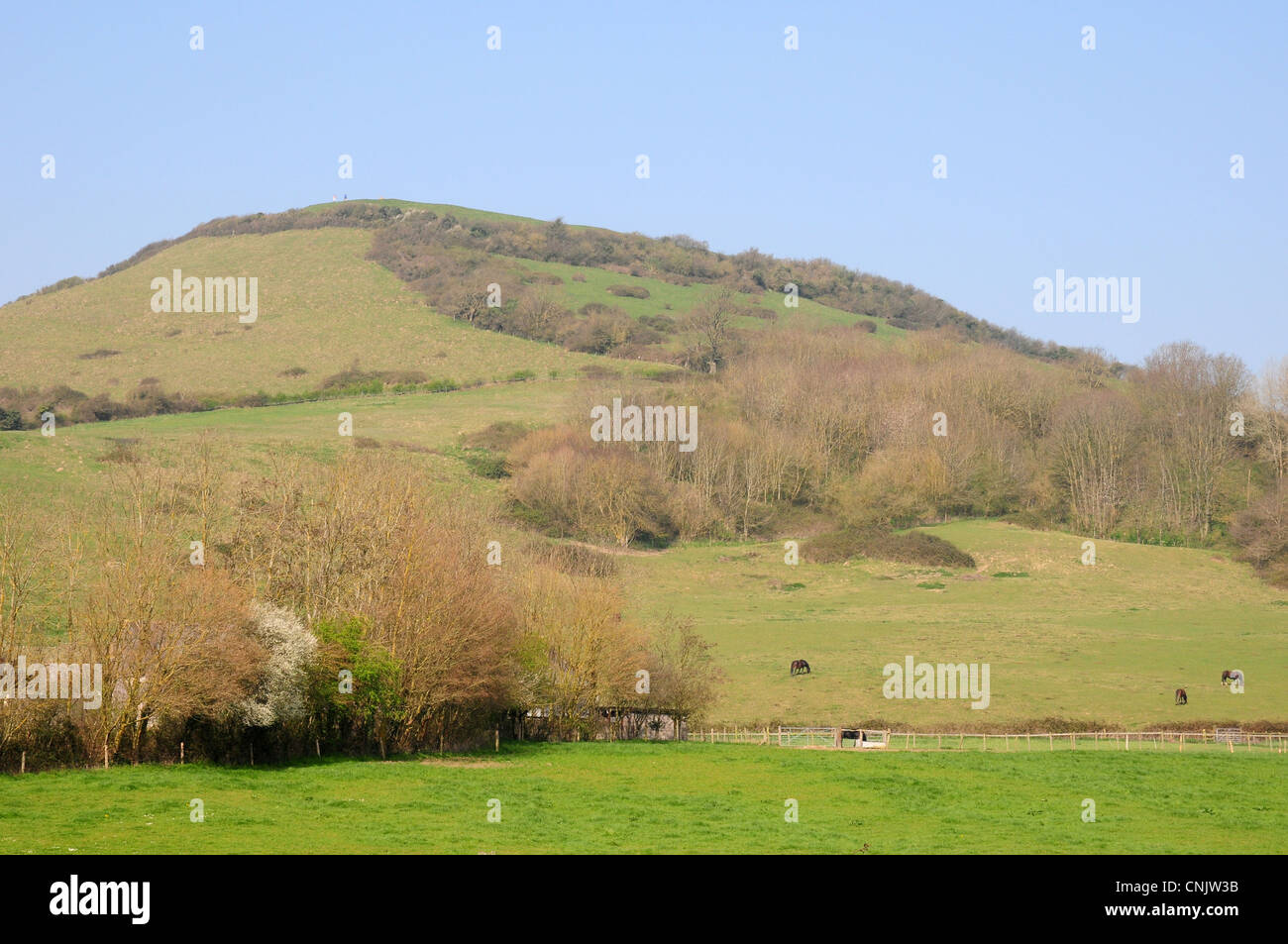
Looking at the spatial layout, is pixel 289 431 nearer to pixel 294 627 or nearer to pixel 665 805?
pixel 294 627

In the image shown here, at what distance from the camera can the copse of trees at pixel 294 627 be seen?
35156 millimetres

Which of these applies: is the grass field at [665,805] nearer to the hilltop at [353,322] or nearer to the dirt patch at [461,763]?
the dirt patch at [461,763]

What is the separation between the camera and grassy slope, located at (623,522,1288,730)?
5725 cm

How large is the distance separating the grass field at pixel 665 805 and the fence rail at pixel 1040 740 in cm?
384

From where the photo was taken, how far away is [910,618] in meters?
75.2

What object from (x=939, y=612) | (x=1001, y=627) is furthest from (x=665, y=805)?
(x=939, y=612)

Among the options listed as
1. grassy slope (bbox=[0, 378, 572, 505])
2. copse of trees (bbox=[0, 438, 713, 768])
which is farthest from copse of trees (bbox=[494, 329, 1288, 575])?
copse of trees (bbox=[0, 438, 713, 768])

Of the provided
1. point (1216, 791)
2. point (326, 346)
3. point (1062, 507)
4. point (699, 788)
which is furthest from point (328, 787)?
point (326, 346)

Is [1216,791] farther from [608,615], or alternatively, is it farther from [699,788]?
[608,615]

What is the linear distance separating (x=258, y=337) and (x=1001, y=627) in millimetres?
107144

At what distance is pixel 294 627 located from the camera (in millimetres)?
39000

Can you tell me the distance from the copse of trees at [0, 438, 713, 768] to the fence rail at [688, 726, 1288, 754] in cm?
586

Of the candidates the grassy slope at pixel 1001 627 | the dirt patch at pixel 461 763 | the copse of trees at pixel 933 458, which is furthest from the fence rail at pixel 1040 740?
the copse of trees at pixel 933 458
